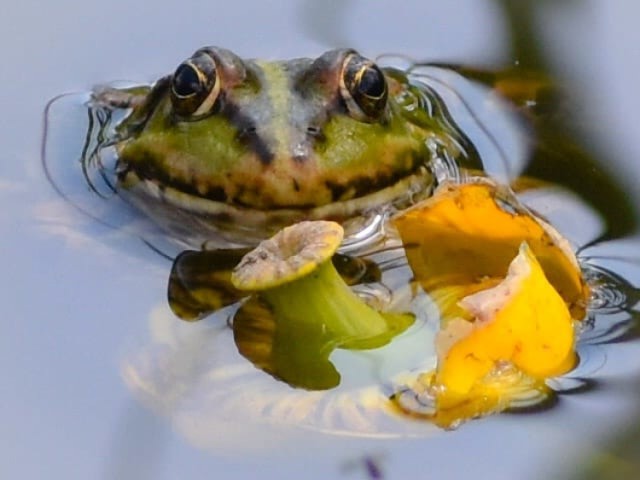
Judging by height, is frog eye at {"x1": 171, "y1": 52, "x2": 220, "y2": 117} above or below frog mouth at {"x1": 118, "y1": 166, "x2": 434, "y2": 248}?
above

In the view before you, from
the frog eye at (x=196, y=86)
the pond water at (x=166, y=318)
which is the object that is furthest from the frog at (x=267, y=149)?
the pond water at (x=166, y=318)

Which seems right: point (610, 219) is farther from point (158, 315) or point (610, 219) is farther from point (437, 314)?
point (158, 315)

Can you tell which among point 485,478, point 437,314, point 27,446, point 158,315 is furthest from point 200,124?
point 485,478

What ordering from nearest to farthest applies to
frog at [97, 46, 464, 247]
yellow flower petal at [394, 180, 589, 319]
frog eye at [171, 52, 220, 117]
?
1. yellow flower petal at [394, 180, 589, 319]
2. frog at [97, 46, 464, 247]
3. frog eye at [171, 52, 220, 117]

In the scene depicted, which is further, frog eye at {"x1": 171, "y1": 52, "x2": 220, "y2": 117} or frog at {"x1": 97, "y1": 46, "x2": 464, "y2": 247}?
frog eye at {"x1": 171, "y1": 52, "x2": 220, "y2": 117}

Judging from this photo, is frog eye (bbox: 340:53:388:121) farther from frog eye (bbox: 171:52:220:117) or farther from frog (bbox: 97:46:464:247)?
frog eye (bbox: 171:52:220:117)

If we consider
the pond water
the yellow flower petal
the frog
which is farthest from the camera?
the frog

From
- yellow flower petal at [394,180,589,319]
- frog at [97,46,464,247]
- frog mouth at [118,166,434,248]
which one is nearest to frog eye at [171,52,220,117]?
frog at [97,46,464,247]

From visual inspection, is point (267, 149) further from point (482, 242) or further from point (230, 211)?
point (482, 242)
